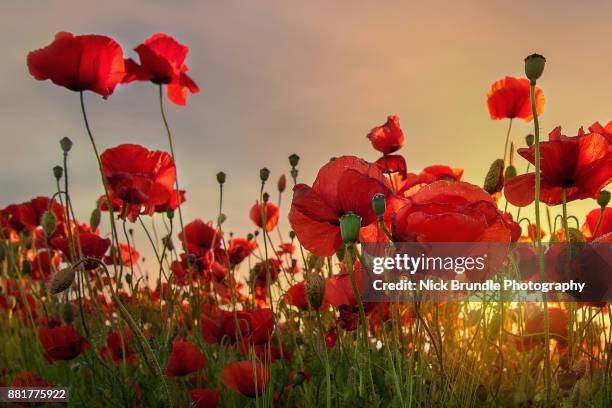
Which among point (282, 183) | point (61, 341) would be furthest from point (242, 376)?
point (282, 183)

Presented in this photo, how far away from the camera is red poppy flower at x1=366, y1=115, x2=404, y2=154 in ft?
7.45

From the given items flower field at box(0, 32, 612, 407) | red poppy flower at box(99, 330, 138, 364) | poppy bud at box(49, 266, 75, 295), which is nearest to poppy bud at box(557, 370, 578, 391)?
flower field at box(0, 32, 612, 407)

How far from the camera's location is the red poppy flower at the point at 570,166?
1542mm

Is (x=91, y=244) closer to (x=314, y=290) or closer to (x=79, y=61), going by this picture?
(x=79, y=61)

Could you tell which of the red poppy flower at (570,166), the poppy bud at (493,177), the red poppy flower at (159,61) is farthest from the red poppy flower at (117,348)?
the red poppy flower at (570,166)

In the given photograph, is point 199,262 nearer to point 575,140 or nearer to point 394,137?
point 394,137

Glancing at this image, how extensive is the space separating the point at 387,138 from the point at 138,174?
943mm

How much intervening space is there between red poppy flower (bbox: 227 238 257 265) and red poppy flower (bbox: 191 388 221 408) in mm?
1746

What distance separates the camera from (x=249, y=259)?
3.53m

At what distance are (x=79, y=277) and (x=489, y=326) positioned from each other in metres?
1.57

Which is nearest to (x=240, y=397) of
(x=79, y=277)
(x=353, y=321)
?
(x=353, y=321)

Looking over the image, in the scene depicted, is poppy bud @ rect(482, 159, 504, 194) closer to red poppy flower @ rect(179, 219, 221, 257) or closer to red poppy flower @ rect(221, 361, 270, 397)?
red poppy flower @ rect(221, 361, 270, 397)

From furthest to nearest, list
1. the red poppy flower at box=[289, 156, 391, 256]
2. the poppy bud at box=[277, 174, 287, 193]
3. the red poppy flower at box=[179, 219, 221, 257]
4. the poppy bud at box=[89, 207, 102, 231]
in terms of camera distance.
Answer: the red poppy flower at box=[179, 219, 221, 257]
the poppy bud at box=[277, 174, 287, 193]
the poppy bud at box=[89, 207, 102, 231]
the red poppy flower at box=[289, 156, 391, 256]

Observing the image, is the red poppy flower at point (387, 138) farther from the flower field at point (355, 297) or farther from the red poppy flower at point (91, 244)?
the red poppy flower at point (91, 244)
